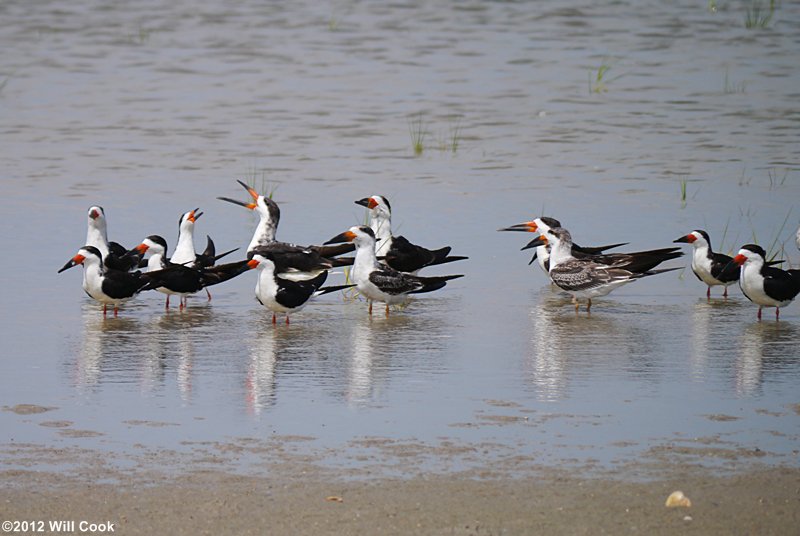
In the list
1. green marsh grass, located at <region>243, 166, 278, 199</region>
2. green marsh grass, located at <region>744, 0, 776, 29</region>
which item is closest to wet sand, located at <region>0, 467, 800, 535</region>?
green marsh grass, located at <region>243, 166, 278, 199</region>

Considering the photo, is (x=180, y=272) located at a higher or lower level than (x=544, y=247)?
lower

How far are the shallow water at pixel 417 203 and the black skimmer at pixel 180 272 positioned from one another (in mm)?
189

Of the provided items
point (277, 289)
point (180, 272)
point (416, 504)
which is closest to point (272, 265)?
point (277, 289)

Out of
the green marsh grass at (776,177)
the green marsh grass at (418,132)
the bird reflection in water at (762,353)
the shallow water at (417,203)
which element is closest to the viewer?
the shallow water at (417,203)

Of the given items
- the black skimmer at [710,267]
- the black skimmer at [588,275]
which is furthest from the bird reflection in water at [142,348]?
the black skimmer at [710,267]

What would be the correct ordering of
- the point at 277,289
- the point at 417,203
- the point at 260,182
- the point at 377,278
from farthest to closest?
the point at 260,182
the point at 417,203
the point at 377,278
the point at 277,289

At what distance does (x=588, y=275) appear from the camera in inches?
419

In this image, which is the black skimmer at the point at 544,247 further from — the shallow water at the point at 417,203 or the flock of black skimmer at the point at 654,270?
the shallow water at the point at 417,203

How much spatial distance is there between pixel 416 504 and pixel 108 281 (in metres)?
4.48

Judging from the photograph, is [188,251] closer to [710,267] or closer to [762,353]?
[710,267]

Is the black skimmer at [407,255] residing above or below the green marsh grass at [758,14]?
below

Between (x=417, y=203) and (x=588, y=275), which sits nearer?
(x=588, y=275)

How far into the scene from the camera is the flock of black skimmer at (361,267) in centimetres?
1021

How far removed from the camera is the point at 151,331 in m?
9.91
